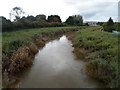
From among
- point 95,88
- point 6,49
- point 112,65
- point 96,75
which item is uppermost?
point 6,49

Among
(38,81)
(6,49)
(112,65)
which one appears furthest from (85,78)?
(6,49)

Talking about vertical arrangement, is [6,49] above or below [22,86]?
above

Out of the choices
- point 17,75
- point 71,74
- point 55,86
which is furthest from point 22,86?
point 71,74

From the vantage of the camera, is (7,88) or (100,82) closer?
(7,88)

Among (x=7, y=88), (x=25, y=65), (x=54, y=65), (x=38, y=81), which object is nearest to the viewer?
(x=7, y=88)

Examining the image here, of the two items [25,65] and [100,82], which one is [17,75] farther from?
[100,82]

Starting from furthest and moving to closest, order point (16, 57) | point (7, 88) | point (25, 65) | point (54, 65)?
point (54, 65)
point (25, 65)
point (16, 57)
point (7, 88)

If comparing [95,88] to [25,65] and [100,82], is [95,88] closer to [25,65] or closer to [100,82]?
[100,82]

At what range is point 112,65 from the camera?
5.06m

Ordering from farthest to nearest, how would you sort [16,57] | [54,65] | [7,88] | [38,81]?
[54,65]
[16,57]
[38,81]
[7,88]

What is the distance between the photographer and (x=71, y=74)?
616 cm

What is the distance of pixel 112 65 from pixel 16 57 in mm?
5183

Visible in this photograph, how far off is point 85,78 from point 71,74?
856 mm

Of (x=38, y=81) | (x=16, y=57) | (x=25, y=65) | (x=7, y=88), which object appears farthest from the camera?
(x=25, y=65)
